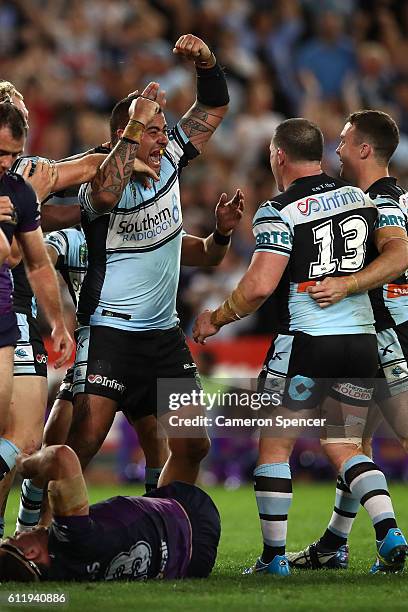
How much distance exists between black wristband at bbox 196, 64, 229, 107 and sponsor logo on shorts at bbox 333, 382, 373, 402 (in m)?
1.98

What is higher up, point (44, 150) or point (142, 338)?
point (44, 150)

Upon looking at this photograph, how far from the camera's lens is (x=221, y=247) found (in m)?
7.17

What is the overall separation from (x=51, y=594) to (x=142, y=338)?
192cm

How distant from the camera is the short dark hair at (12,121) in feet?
18.1

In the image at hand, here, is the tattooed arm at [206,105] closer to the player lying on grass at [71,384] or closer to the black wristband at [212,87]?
the black wristband at [212,87]

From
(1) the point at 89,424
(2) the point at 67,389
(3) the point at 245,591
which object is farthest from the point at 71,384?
(3) the point at 245,591

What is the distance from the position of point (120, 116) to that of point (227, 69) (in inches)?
336

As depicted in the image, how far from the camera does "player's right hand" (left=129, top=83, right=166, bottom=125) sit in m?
6.29

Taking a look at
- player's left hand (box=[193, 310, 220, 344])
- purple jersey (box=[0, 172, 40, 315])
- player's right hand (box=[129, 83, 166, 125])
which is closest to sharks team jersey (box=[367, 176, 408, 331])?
player's left hand (box=[193, 310, 220, 344])

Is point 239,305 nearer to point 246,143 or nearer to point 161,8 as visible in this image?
point 246,143

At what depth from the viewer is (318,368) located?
6.24 m

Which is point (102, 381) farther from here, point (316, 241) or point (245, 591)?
point (245, 591)

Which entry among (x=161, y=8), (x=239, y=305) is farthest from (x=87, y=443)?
(x=161, y=8)

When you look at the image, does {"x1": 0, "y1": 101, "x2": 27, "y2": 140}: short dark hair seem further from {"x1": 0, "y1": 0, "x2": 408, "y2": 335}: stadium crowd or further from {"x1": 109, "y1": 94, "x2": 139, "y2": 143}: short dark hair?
{"x1": 0, "y1": 0, "x2": 408, "y2": 335}: stadium crowd
